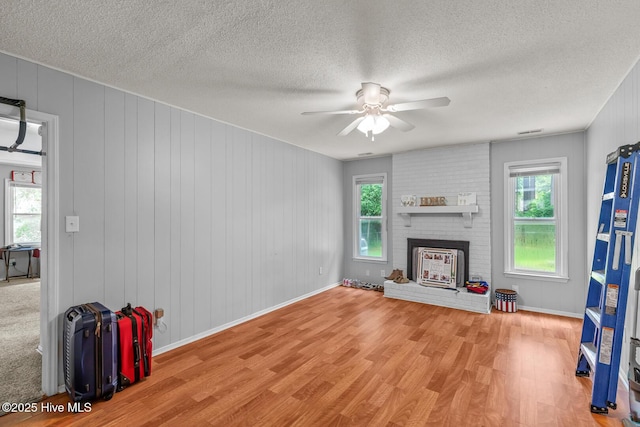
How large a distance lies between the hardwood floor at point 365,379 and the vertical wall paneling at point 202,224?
350 mm

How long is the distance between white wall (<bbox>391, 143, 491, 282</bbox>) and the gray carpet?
4874 millimetres

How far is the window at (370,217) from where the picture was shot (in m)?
5.81

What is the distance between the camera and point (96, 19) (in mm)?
1758

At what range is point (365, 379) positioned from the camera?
2547 millimetres

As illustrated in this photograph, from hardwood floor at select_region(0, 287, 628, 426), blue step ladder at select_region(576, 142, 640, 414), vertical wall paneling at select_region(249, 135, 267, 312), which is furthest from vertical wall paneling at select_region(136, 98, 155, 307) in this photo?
blue step ladder at select_region(576, 142, 640, 414)

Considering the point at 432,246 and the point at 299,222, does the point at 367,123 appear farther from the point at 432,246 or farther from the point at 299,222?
the point at 432,246

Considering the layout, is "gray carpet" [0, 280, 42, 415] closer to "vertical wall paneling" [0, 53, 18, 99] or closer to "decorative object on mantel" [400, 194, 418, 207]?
"vertical wall paneling" [0, 53, 18, 99]

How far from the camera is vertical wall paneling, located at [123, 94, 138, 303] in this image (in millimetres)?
2801

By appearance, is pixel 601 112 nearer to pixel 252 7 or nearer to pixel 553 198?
pixel 553 198

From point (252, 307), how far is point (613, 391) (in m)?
3.60

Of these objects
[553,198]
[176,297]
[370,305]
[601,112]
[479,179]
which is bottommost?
[370,305]

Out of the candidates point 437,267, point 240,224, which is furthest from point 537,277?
point 240,224

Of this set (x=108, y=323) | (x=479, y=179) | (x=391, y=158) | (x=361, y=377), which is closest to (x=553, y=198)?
(x=479, y=179)

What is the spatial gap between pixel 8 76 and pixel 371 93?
109 inches
